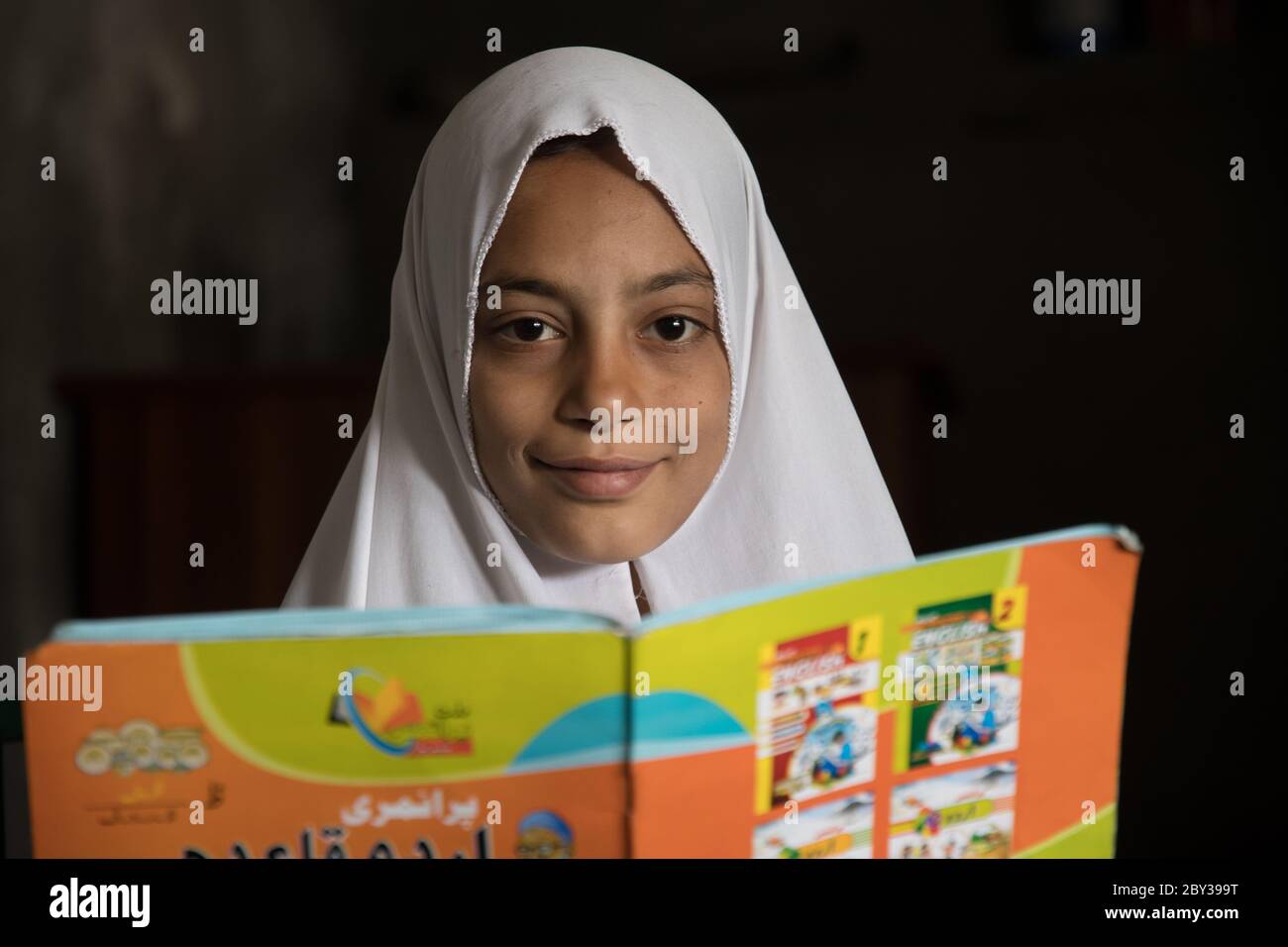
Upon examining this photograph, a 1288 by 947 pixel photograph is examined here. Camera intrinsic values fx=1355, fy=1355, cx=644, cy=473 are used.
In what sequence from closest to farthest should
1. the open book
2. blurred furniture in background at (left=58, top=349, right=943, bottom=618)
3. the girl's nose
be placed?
the open book, the girl's nose, blurred furniture in background at (left=58, top=349, right=943, bottom=618)

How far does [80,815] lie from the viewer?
0.53 meters

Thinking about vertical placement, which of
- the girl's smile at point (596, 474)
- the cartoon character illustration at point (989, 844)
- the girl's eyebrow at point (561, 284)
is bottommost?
the cartoon character illustration at point (989, 844)

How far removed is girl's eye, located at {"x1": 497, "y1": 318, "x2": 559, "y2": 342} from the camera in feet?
2.66

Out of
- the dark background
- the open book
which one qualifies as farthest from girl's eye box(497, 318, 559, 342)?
the dark background

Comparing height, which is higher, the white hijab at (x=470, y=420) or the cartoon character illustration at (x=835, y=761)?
the white hijab at (x=470, y=420)

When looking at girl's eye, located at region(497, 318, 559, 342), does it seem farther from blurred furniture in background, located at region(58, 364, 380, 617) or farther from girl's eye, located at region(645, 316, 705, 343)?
blurred furniture in background, located at region(58, 364, 380, 617)

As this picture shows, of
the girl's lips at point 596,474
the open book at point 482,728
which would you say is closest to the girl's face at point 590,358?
the girl's lips at point 596,474

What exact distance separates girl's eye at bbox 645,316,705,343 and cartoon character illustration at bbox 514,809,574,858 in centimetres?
36

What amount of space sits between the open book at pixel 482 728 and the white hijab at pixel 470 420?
29 cm

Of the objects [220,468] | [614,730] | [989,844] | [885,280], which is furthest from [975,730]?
[885,280]

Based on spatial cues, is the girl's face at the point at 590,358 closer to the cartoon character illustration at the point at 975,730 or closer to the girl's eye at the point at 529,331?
the girl's eye at the point at 529,331

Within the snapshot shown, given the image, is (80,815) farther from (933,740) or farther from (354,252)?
(354,252)

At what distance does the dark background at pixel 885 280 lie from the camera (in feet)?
6.36

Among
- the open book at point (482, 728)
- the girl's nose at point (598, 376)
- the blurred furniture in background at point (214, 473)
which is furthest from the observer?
the blurred furniture in background at point (214, 473)
